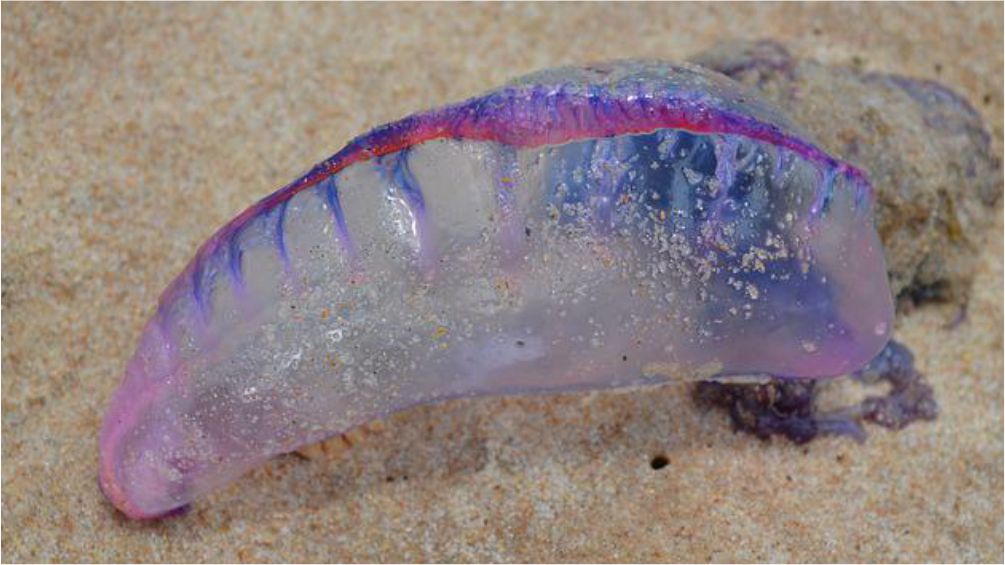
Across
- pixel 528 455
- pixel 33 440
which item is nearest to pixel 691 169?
pixel 528 455

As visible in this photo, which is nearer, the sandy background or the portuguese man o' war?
the portuguese man o' war

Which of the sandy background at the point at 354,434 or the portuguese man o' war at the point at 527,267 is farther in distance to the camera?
the sandy background at the point at 354,434

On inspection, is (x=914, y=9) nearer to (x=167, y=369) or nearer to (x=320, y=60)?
(x=320, y=60)

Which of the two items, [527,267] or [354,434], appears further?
[354,434]

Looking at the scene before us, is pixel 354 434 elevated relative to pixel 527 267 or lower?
lower
